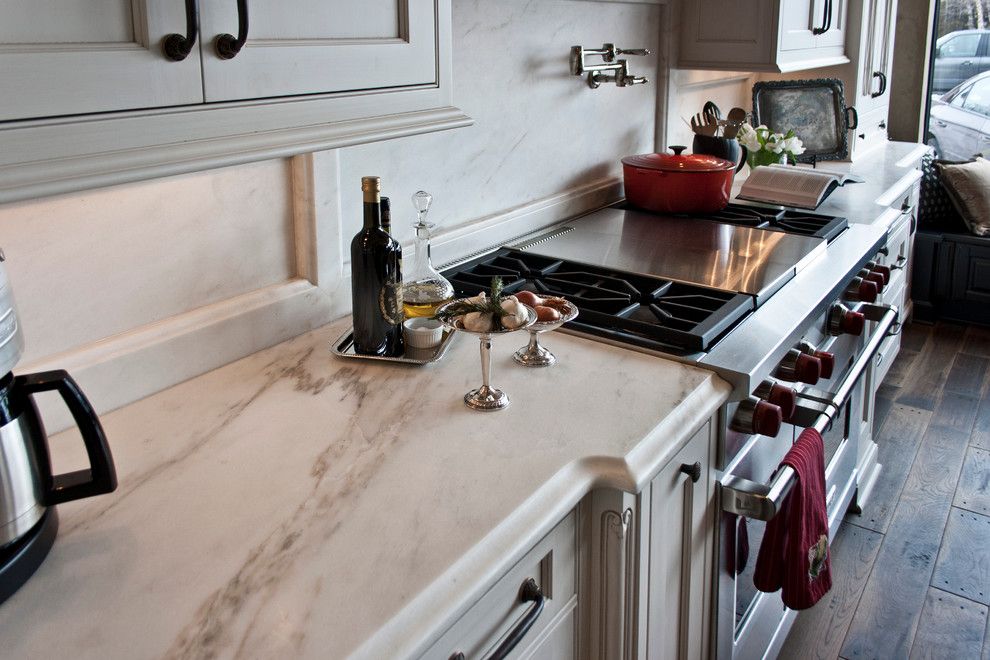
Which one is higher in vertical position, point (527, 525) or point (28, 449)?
point (28, 449)

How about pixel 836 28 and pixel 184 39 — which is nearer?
pixel 184 39

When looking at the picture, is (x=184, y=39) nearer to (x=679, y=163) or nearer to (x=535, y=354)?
(x=535, y=354)

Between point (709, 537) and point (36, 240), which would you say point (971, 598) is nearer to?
point (709, 537)

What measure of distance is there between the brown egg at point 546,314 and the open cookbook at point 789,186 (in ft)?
4.49

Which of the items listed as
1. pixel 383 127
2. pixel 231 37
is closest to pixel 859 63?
pixel 383 127

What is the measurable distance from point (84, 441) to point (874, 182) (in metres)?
2.62

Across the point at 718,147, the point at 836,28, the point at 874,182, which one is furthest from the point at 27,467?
the point at 836,28

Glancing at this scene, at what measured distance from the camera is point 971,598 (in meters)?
2.26

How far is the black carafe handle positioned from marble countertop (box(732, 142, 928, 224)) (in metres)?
2.03

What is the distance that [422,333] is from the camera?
1498 millimetres

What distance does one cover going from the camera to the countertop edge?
0.86 metres

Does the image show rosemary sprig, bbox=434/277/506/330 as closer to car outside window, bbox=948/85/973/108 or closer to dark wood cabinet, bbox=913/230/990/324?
dark wood cabinet, bbox=913/230/990/324

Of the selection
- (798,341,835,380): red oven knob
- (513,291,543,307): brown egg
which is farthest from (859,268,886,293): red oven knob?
(513,291,543,307): brown egg

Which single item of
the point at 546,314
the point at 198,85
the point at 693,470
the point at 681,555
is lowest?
the point at 681,555
